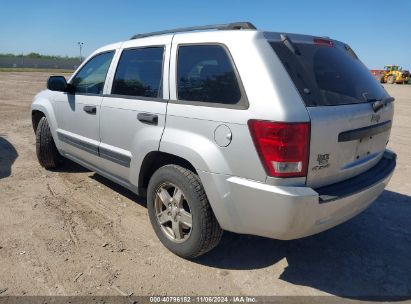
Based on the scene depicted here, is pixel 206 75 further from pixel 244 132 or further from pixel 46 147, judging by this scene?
Result: pixel 46 147

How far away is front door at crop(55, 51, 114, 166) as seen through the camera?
413 cm

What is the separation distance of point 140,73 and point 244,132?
A: 5.02 ft

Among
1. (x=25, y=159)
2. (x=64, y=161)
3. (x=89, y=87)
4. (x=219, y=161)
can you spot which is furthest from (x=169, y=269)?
(x=25, y=159)

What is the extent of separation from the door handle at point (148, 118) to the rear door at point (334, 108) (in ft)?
3.86

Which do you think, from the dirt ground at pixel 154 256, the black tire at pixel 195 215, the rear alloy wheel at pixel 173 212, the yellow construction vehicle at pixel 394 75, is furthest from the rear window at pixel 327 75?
the yellow construction vehicle at pixel 394 75

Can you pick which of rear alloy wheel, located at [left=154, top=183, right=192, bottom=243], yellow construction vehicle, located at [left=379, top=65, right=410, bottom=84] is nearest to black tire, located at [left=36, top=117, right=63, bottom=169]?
rear alloy wheel, located at [left=154, top=183, right=192, bottom=243]

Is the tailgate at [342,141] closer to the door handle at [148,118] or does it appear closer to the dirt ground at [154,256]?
the dirt ground at [154,256]

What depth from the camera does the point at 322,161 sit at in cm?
258

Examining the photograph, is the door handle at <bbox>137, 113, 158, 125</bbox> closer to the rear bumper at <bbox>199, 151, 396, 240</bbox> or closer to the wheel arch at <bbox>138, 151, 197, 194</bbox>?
the wheel arch at <bbox>138, 151, 197, 194</bbox>

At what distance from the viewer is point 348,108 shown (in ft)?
9.03

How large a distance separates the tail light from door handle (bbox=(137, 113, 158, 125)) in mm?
1053

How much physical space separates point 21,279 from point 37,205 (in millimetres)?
1517

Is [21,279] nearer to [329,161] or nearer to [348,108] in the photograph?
[329,161]

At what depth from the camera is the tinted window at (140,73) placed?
3.41 m
